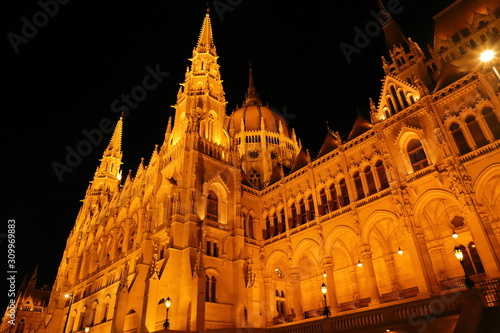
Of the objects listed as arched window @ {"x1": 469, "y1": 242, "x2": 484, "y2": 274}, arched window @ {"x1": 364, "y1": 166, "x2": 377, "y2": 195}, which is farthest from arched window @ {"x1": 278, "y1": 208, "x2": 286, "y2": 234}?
arched window @ {"x1": 469, "y1": 242, "x2": 484, "y2": 274}

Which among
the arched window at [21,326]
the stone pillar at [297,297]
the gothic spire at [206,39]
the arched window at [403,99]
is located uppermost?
the gothic spire at [206,39]

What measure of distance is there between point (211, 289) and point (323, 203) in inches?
447

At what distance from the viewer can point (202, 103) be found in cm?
3534

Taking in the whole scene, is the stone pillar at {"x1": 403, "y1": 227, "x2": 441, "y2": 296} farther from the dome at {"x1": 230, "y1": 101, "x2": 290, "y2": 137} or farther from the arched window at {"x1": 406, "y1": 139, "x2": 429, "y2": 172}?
the dome at {"x1": 230, "y1": 101, "x2": 290, "y2": 137}

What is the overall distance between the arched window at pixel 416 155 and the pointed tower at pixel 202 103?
1777 cm

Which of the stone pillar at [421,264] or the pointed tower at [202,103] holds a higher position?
the pointed tower at [202,103]

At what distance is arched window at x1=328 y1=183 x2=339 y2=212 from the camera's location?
27.1 metres

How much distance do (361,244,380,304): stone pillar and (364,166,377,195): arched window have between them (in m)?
4.33

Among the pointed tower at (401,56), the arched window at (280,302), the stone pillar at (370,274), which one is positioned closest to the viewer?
the stone pillar at (370,274)

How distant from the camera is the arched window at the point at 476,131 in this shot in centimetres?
2042

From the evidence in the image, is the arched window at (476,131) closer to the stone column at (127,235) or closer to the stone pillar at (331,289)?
the stone pillar at (331,289)

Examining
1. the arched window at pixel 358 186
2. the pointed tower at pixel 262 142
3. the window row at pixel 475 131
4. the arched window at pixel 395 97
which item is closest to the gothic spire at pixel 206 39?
the pointed tower at pixel 262 142

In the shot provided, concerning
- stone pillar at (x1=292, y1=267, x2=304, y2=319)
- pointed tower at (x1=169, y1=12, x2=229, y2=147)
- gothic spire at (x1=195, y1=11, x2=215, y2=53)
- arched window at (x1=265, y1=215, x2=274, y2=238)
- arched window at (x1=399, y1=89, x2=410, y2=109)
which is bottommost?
stone pillar at (x1=292, y1=267, x2=304, y2=319)

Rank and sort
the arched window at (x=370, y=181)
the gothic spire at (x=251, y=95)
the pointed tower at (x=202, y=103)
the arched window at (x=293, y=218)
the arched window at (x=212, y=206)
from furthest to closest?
the gothic spire at (x=251, y=95) < the pointed tower at (x=202, y=103) < the arched window at (x=293, y=218) < the arched window at (x=212, y=206) < the arched window at (x=370, y=181)
